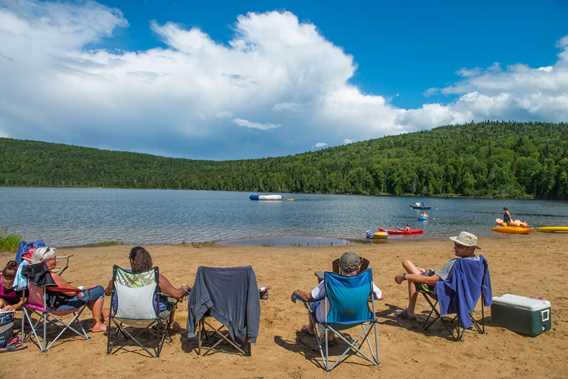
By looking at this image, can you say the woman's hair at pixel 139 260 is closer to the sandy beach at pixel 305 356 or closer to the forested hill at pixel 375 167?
the sandy beach at pixel 305 356

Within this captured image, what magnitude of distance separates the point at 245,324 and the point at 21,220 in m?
35.6

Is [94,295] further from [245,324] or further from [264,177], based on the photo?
[264,177]

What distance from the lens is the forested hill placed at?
112125mm

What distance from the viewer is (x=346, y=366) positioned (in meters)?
4.84

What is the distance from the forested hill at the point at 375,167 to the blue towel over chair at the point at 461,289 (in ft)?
358

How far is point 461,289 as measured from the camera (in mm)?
5566

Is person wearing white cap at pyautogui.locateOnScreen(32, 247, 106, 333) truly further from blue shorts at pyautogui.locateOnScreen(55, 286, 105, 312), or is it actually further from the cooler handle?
the cooler handle

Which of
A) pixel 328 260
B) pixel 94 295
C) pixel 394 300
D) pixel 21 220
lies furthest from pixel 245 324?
pixel 21 220

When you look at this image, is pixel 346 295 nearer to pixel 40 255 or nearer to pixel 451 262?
pixel 451 262

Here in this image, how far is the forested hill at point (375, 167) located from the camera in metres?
112

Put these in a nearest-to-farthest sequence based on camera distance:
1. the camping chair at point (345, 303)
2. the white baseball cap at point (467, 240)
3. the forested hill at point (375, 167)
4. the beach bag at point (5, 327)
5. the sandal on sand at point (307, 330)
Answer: the camping chair at point (345, 303) < the beach bag at point (5, 327) < the white baseball cap at point (467, 240) < the sandal on sand at point (307, 330) < the forested hill at point (375, 167)

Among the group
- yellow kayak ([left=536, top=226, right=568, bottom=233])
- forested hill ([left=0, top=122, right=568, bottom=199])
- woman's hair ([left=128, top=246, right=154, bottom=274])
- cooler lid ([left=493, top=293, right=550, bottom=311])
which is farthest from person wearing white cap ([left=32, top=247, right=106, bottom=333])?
forested hill ([left=0, top=122, right=568, bottom=199])

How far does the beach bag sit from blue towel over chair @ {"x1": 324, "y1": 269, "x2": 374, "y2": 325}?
405 centimetres

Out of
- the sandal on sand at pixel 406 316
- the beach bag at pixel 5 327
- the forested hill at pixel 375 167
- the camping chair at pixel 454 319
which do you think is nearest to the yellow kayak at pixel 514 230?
the camping chair at pixel 454 319
